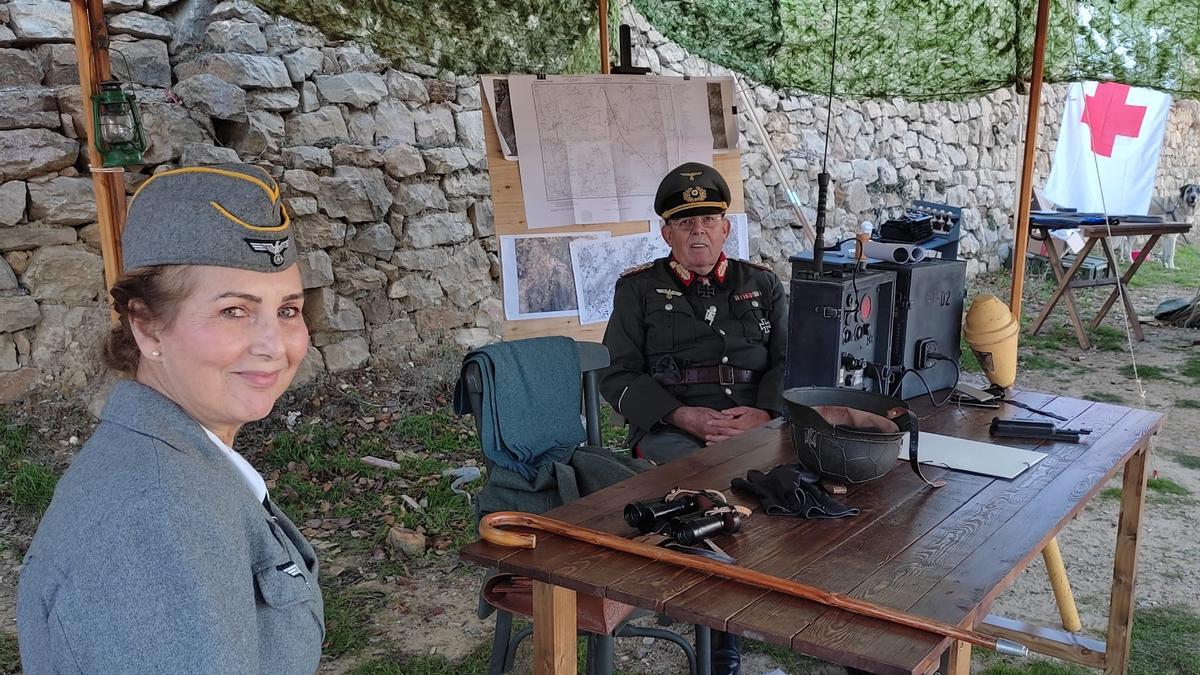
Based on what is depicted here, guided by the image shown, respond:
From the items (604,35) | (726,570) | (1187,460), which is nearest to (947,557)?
(726,570)

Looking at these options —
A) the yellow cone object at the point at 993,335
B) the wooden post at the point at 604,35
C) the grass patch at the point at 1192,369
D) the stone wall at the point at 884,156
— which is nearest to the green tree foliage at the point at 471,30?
the stone wall at the point at 884,156

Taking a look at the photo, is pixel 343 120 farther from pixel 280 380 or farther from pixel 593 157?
pixel 280 380

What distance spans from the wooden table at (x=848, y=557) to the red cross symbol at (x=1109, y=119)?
861 centimetres

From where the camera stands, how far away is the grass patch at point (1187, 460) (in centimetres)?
462

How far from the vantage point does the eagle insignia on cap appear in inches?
Answer: 46.3

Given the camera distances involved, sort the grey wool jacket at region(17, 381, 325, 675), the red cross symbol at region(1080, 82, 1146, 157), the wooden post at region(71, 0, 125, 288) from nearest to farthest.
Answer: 1. the grey wool jacket at region(17, 381, 325, 675)
2. the wooden post at region(71, 0, 125, 288)
3. the red cross symbol at region(1080, 82, 1146, 157)

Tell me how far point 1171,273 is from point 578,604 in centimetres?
1103

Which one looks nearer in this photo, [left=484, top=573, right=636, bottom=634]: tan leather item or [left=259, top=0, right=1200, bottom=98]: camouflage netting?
[left=484, top=573, right=636, bottom=634]: tan leather item

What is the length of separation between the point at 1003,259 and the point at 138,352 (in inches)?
399

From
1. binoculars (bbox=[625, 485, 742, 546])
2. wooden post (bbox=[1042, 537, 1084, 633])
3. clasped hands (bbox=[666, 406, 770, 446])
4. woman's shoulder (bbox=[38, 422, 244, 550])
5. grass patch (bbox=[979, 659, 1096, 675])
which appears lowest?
grass patch (bbox=[979, 659, 1096, 675])

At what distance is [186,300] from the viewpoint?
45.2 inches

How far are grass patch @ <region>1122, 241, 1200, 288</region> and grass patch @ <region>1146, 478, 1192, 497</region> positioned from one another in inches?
246

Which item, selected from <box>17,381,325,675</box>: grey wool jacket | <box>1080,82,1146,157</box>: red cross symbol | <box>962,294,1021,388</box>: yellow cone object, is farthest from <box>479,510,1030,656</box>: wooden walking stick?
<box>1080,82,1146,157</box>: red cross symbol

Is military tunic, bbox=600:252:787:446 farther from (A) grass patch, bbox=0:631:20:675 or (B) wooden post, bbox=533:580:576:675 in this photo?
(A) grass patch, bbox=0:631:20:675
